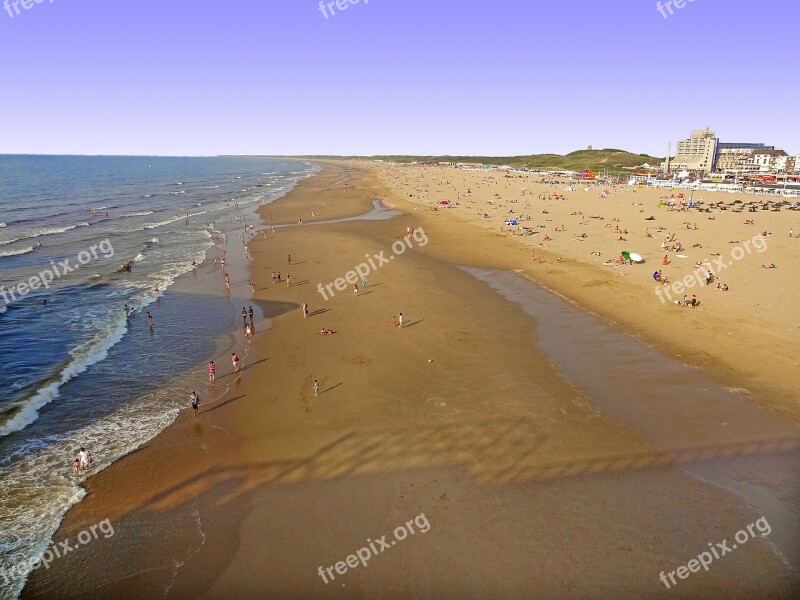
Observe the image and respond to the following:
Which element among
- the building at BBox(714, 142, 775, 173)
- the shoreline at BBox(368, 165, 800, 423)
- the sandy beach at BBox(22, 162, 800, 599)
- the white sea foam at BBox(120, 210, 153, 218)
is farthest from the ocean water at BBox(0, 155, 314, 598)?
the building at BBox(714, 142, 775, 173)

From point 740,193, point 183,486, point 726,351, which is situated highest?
point 740,193

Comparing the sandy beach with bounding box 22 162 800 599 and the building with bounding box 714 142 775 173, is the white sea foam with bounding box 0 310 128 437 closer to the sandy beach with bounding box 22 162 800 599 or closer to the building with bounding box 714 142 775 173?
the sandy beach with bounding box 22 162 800 599

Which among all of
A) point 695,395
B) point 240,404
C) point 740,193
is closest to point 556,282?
point 695,395

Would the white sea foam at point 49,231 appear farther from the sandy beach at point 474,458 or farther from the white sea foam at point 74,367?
the sandy beach at point 474,458

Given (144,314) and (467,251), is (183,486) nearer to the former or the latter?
(144,314)

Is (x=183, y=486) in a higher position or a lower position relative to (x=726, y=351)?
lower

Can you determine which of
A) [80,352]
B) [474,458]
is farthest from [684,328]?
[80,352]
